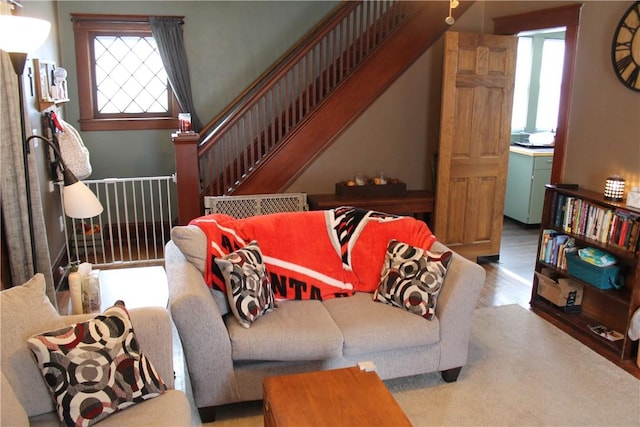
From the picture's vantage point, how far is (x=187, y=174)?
4500 millimetres

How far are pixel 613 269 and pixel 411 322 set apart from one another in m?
1.64

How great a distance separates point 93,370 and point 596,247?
3.25m

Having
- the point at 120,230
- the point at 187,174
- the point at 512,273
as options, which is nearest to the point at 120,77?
the point at 120,230

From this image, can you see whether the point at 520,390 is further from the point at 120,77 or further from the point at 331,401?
the point at 120,77

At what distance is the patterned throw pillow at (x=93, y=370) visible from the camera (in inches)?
75.7

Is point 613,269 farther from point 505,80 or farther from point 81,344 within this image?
point 81,344

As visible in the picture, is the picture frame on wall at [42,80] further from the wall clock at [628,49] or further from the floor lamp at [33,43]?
the wall clock at [628,49]

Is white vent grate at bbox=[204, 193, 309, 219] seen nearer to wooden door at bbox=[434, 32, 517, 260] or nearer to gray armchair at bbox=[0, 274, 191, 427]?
wooden door at bbox=[434, 32, 517, 260]

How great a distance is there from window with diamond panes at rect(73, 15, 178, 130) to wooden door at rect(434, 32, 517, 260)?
118 inches

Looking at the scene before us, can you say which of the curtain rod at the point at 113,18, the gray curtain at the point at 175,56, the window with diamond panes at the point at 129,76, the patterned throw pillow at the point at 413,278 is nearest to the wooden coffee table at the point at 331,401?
the patterned throw pillow at the point at 413,278

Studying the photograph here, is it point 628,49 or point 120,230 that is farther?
point 120,230

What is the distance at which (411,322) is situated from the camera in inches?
112

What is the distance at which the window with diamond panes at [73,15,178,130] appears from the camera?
5.40 metres

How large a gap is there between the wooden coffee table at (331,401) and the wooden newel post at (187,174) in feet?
8.48
